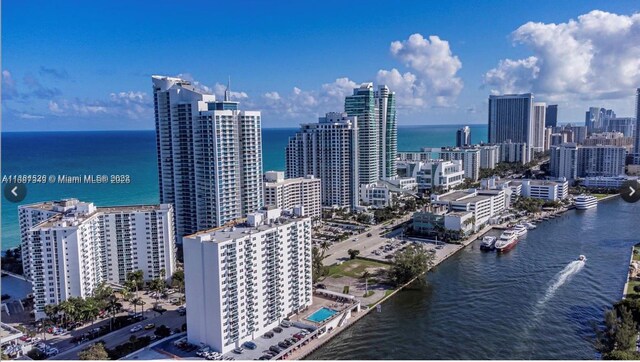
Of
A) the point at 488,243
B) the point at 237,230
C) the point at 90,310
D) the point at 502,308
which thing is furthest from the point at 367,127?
the point at 90,310

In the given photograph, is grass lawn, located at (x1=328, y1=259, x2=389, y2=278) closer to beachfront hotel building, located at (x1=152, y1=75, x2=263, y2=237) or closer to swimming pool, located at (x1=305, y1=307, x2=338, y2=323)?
swimming pool, located at (x1=305, y1=307, x2=338, y2=323)

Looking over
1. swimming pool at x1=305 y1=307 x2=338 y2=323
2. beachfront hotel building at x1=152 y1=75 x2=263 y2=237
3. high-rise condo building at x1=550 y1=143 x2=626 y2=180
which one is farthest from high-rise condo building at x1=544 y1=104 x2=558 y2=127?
swimming pool at x1=305 y1=307 x2=338 y2=323

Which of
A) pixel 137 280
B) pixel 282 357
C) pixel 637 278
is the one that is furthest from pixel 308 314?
pixel 637 278

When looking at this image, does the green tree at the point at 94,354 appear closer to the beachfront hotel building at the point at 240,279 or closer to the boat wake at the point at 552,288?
the beachfront hotel building at the point at 240,279

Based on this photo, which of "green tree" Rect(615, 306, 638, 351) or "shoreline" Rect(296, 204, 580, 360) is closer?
"green tree" Rect(615, 306, 638, 351)

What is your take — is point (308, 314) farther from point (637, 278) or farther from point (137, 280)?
point (637, 278)

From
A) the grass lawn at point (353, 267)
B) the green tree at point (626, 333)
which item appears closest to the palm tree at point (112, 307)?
the grass lawn at point (353, 267)

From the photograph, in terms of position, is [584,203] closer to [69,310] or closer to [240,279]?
[240,279]
